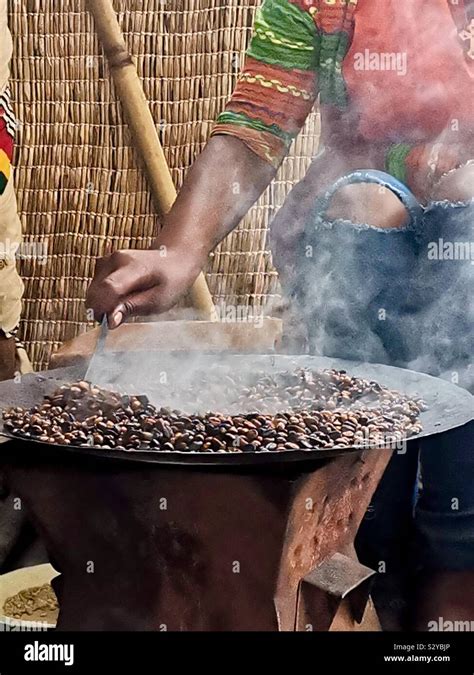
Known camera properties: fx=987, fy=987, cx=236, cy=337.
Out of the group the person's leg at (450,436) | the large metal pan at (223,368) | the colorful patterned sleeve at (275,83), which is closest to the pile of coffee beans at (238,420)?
the large metal pan at (223,368)

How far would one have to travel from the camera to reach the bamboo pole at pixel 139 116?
1.80 metres

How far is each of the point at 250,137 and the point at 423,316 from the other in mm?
454

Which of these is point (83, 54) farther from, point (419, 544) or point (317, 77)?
point (419, 544)

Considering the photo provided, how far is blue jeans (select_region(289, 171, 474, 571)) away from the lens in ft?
5.58

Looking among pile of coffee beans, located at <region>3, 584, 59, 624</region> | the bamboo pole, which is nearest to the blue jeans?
the bamboo pole

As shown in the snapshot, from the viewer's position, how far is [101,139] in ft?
5.98
